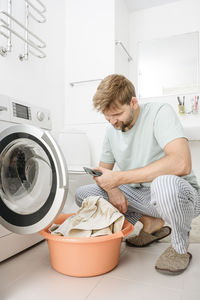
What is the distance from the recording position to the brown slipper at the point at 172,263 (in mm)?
966

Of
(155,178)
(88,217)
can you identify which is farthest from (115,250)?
(155,178)

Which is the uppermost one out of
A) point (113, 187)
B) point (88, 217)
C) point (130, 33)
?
point (130, 33)

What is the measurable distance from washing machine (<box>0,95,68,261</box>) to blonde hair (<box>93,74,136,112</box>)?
0.31 meters

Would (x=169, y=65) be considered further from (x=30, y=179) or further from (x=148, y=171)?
(x=30, y=179)

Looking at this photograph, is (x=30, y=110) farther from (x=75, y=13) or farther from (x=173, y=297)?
(x=75, y=13)

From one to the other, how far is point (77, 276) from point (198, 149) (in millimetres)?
1917

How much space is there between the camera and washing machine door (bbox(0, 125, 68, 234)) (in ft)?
2.87

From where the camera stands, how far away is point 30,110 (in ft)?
3.90

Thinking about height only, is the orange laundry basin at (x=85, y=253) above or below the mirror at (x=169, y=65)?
below

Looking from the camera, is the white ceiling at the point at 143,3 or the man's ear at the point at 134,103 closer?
the man's ear at the point at 134,103

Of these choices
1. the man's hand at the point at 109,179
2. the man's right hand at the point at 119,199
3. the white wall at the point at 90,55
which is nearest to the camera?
Answer: the man's hand at the point at 109,179

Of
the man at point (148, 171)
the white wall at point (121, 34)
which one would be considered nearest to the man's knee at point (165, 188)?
the man at point (148, 171)

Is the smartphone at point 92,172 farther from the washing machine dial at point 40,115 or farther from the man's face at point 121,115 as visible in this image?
the washing machine dial at point 40,115

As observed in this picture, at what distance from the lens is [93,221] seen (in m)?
1.01
